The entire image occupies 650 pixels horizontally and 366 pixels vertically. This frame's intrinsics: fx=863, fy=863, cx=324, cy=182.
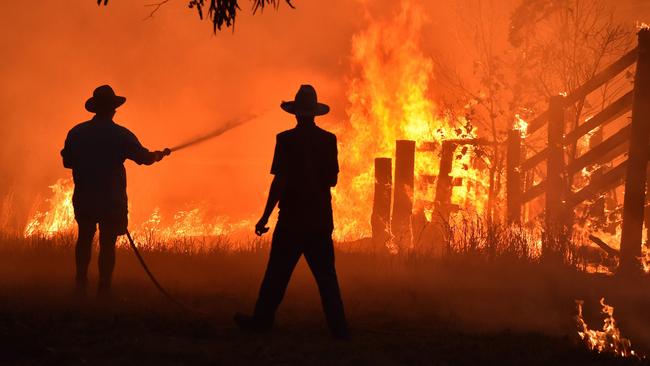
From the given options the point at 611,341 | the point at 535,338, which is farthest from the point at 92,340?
the point at 611,341

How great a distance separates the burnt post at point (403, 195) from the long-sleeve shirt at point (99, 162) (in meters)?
6.37

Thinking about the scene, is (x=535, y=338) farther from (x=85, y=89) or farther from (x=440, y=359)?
(x=85, y=89)

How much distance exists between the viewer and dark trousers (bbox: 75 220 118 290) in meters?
8.84

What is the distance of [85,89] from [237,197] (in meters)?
11.4

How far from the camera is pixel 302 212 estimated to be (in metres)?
7.54

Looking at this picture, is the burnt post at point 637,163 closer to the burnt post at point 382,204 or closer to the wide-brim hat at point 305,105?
the burnt post at point 382,204

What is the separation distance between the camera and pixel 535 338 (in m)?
8.05

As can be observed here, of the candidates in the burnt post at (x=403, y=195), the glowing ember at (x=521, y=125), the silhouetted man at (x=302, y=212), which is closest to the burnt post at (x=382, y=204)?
the burnt post at (x=403, y=195)

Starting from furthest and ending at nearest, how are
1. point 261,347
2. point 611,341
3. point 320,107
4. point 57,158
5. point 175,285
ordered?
point 57,158 → point 175,285 → point 611,341 → point 320,107 → point 261,347

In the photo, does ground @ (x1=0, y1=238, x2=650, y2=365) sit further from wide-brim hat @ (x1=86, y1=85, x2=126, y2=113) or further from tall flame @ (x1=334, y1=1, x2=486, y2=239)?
tall flame @ (x1=334, y1=1, x2=486, y2=239)

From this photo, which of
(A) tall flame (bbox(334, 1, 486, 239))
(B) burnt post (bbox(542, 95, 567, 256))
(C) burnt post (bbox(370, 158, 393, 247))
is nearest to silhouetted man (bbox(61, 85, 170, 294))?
(C) burnt post (bbox(370, 158, 393, 247))

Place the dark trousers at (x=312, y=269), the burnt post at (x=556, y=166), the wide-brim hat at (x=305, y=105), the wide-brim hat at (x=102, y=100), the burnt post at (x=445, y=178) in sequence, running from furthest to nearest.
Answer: the burnt post at (x=445, y=178) → the burnt post at (x=556, y=166) → the wide-brim hat at (x=102, y=100) → the wide-brim hat at (x=305, y=105) → the dark trousers at (x=312, y=269)

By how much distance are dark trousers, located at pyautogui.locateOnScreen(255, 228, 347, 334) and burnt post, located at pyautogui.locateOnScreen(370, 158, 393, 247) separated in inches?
273

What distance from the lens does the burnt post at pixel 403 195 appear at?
1443cm
